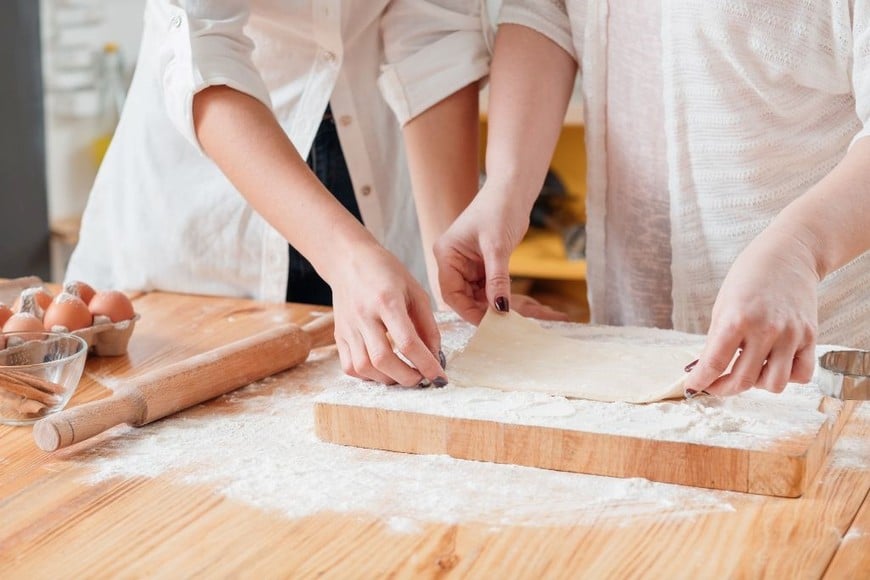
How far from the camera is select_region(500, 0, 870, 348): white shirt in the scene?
1.29m

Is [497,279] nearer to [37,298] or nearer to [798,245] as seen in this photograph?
[798,245]

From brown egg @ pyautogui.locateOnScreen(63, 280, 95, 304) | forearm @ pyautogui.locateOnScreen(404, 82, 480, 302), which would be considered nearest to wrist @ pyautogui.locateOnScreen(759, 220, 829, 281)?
forearm @ pyautogui.locateOnScreen(404, 82, 480, 302)

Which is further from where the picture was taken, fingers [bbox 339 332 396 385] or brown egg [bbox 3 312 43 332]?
brown egg [bbox 3 312 43 332]

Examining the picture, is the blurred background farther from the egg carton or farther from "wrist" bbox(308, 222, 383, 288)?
"wrist" bbox(308, 222, 383, 288)

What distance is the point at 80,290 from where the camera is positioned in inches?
53.8

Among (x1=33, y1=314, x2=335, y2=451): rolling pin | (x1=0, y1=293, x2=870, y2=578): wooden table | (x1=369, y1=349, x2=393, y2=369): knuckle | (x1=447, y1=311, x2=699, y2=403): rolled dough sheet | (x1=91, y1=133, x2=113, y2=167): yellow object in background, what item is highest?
(x1=91, y1=133, x2=113, y2=167): yellow object in background

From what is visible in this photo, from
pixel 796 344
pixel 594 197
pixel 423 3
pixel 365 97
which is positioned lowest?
pixel 796 344

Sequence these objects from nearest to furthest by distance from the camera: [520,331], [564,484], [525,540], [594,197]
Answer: [525,540]
[564,484]
[520,331]
[594,197]

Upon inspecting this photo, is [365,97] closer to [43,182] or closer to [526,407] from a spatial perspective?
[526,407]

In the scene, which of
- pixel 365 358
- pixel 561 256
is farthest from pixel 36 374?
pixel 561 256

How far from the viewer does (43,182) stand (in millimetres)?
2467

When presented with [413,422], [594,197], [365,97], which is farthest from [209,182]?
[413,422]

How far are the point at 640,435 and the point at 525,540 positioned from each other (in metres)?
0.17

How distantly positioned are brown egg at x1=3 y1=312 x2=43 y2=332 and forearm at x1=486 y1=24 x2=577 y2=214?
583mm
